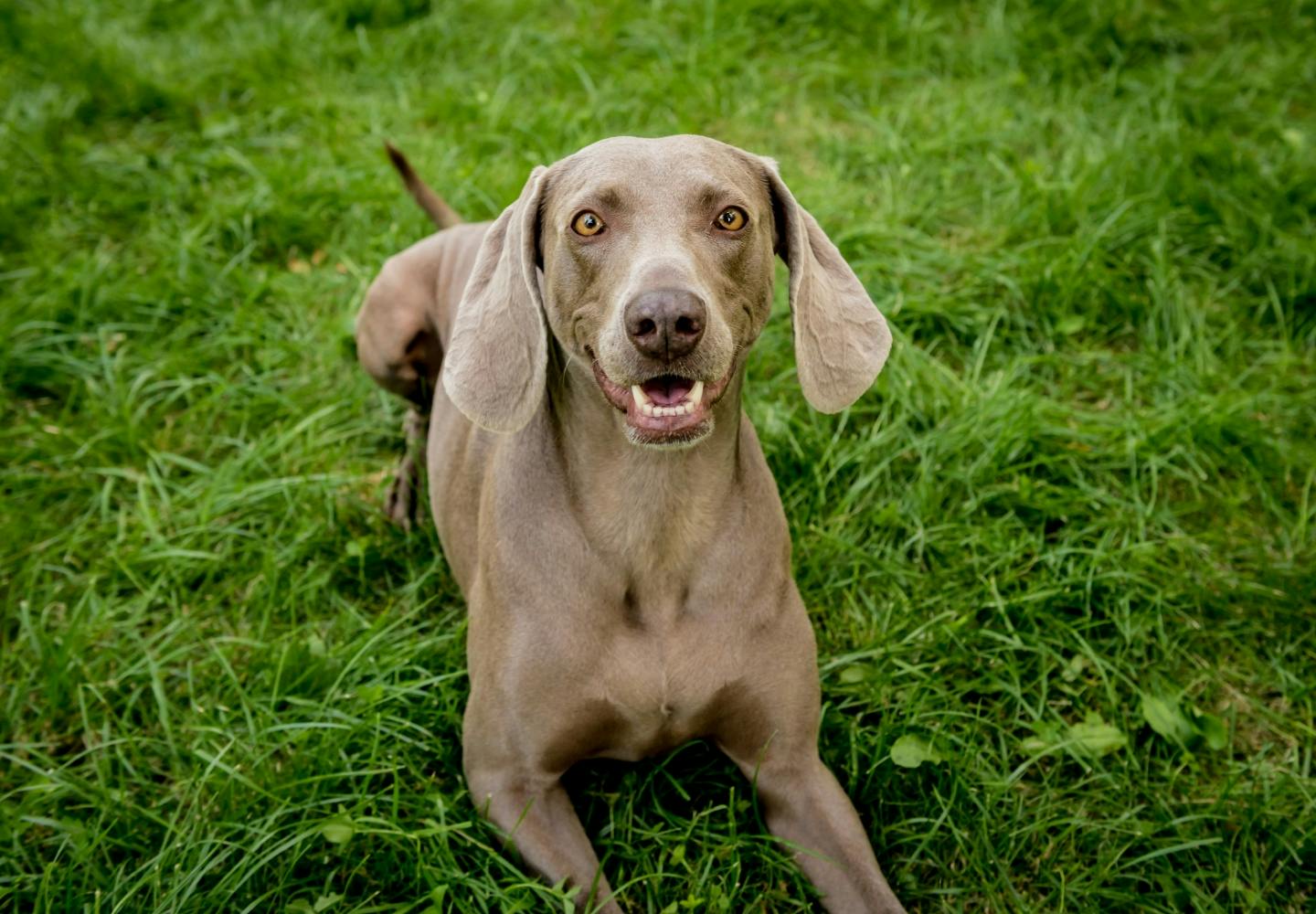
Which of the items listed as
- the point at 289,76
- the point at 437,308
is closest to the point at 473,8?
the point at 289,76

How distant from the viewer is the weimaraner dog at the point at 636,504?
2.51m

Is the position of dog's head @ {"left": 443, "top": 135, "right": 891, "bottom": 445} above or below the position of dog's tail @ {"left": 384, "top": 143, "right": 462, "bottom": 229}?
above

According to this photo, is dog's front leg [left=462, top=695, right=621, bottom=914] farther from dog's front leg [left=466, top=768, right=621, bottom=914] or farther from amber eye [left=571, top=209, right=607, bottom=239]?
amber eye [left=571, top=209, right=607, bottom=239]

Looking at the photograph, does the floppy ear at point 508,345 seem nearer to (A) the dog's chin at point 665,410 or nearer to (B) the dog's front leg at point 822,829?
(A) the dog's chin at point 665,410

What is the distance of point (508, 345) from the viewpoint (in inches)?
103

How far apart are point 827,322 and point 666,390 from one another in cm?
44

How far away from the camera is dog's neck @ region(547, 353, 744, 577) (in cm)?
267

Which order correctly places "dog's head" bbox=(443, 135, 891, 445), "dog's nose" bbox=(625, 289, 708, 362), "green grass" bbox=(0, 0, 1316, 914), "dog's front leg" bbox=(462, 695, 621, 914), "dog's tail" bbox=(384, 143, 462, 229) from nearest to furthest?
"dog's nose" bbox=(625, 289, 708, 362)
"dog's head" bbox=(443, 135, 891, 445)
"dog's front leg" bbox=(462, 695, 621, 914)
"green grass" bbox=(0, 0, 1316, 914)
"dog's tail" bbox=(384, 143, 462, 229)

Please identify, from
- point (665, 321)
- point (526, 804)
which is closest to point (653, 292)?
Answer: point (665, 321)

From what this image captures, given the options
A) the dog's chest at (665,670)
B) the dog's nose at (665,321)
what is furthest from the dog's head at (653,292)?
the dog's chest at (665,670)

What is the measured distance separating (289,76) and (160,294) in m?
1.55

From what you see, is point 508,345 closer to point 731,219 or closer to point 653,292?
point 653,292

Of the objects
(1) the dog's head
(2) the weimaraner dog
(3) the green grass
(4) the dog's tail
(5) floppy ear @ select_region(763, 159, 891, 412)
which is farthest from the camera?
(4) the dog's tail

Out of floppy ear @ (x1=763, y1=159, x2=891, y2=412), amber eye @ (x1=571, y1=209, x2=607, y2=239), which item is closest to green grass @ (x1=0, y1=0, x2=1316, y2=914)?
floppy ear @ (x1=763, y1=159, x2=891, y2=412)
